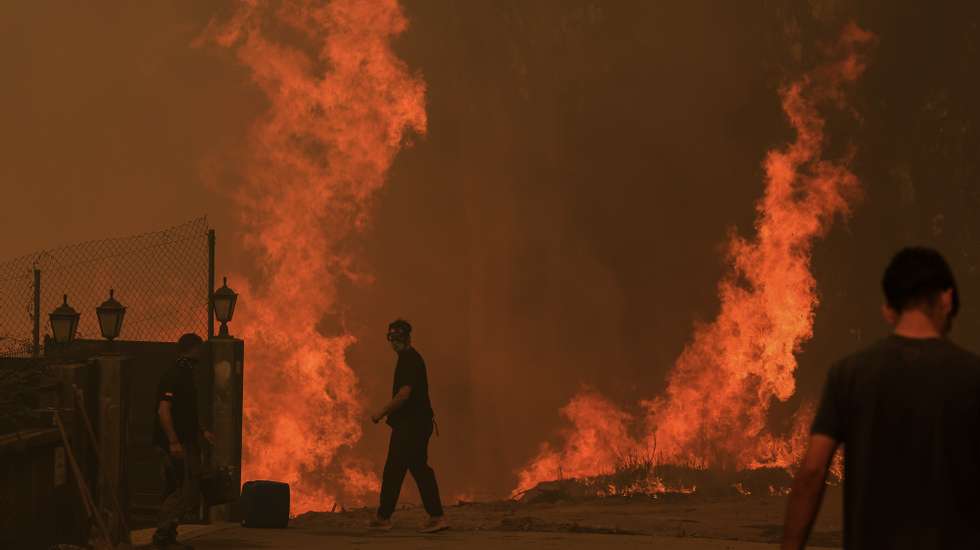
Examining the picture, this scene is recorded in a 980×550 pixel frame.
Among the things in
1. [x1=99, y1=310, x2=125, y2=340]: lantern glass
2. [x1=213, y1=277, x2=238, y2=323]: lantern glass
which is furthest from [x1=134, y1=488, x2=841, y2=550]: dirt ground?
[x1=213, y1=277, x2=238, y2=323]: lantern glass

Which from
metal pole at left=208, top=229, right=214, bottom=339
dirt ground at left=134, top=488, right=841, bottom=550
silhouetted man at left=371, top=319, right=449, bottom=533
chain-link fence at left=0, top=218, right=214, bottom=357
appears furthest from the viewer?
chain-link fence at left=0, top=218, right=214, bottom=357

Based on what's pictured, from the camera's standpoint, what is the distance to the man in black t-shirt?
4.66 meters

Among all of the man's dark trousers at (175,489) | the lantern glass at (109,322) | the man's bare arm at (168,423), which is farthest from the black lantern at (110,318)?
the man's bare arm at (168,423)

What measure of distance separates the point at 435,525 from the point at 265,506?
6.81 feet

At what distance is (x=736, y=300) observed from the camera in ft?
109

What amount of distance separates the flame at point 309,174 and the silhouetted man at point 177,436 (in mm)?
27735

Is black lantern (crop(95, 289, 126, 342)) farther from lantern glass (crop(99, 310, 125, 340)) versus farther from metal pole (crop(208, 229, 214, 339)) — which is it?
metal pole (crop(208, 229, 214, 339))

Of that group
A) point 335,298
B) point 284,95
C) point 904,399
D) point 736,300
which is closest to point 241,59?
point 284,95

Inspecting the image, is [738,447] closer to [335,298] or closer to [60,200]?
[335,298]

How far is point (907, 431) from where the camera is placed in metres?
4.70

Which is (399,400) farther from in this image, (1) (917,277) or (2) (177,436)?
(1) (917,277)

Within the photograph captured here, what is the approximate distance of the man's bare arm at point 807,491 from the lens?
15.7 ft

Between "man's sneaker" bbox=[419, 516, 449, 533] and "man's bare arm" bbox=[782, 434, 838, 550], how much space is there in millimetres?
10055

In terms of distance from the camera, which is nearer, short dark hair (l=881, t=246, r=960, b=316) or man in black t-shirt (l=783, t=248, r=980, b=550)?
man in black t-shirt (l=783, t=248, r=980, b=550)
